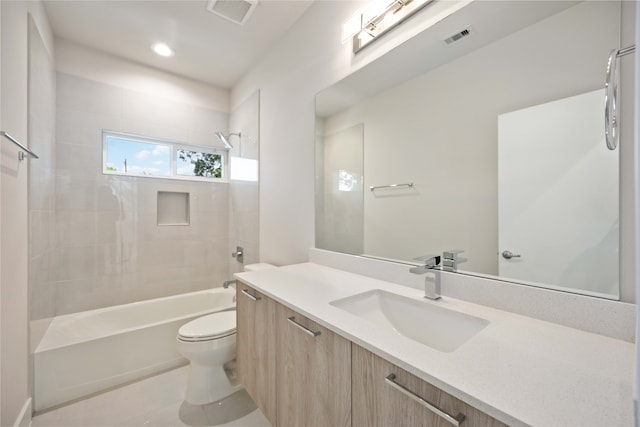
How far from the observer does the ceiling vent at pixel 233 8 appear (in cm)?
187

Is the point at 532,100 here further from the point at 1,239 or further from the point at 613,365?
the point at 1,239

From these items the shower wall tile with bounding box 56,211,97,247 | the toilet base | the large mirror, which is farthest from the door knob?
the shower wall tile with bounding box 56,211,97,247

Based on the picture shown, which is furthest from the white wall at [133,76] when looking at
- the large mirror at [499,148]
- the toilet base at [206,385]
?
the toilet base at [206,385]

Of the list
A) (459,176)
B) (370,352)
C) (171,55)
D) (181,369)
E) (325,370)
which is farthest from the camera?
(171,55)

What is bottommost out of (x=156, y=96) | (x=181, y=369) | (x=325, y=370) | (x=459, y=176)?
(x=181, y=369)

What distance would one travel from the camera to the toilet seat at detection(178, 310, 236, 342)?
1.70 meters

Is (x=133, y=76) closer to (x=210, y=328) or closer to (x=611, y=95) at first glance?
(x=210, y=328)

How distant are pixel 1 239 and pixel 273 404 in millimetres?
1415

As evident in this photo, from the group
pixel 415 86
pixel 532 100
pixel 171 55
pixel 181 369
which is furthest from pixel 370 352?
pixel 171 55

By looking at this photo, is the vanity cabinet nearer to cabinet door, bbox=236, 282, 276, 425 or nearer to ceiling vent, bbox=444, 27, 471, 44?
cabinet door, bbox=236, 282, 276, 425

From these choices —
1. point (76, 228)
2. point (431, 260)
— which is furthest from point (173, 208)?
point (431, 260)

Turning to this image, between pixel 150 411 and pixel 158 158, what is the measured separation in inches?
90.5

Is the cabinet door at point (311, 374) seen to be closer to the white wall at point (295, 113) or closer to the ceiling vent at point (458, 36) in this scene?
the white wall at point (295, 113)

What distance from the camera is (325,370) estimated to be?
0.90m
